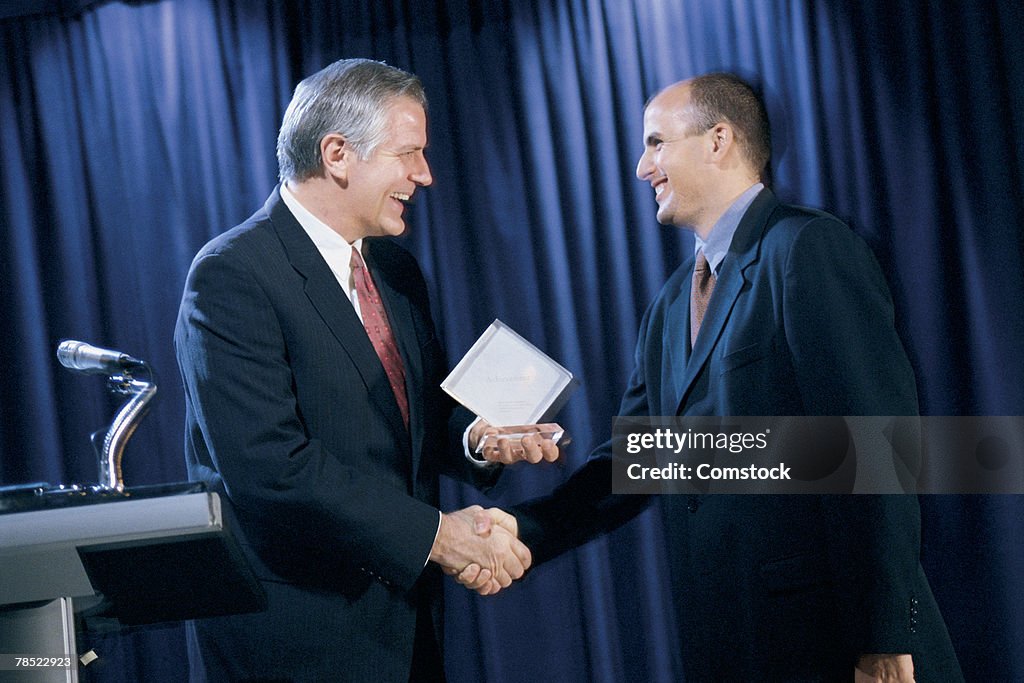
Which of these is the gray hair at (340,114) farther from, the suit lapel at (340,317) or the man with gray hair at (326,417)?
the suit lapel at (340,317)

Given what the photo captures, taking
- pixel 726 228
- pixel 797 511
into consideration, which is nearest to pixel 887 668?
pixel 797 511

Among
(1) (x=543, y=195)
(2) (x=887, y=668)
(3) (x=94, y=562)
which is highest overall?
(1) (x=543, y=195)

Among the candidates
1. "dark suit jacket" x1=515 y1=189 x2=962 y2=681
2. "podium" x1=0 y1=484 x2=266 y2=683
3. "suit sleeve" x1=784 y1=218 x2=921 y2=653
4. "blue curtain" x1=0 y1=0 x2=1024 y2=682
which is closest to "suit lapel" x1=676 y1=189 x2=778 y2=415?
"dark suit jacket" x1=515 y1=189 x2=962 y2=681

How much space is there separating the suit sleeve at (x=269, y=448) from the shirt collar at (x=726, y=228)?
2.88ft

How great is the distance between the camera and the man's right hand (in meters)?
2.13

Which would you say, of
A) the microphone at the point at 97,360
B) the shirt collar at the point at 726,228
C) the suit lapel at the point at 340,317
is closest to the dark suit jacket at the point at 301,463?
the suit lapel at the point at 340,317

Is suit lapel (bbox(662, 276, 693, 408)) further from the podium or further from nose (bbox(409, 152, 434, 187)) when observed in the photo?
the podium

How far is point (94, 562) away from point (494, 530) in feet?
3.72

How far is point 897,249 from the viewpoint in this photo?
245cm

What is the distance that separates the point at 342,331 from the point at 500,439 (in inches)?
18.3

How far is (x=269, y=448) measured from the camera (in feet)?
6.40

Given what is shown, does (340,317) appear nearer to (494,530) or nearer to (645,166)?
(494,530)

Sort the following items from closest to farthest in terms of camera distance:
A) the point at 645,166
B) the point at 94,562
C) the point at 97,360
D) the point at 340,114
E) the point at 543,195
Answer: the point at 94,562 → the point at 97,360 → the point at 340,114 → the point at 645,166 → the point at 543,195

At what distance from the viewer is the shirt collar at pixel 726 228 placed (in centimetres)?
231
